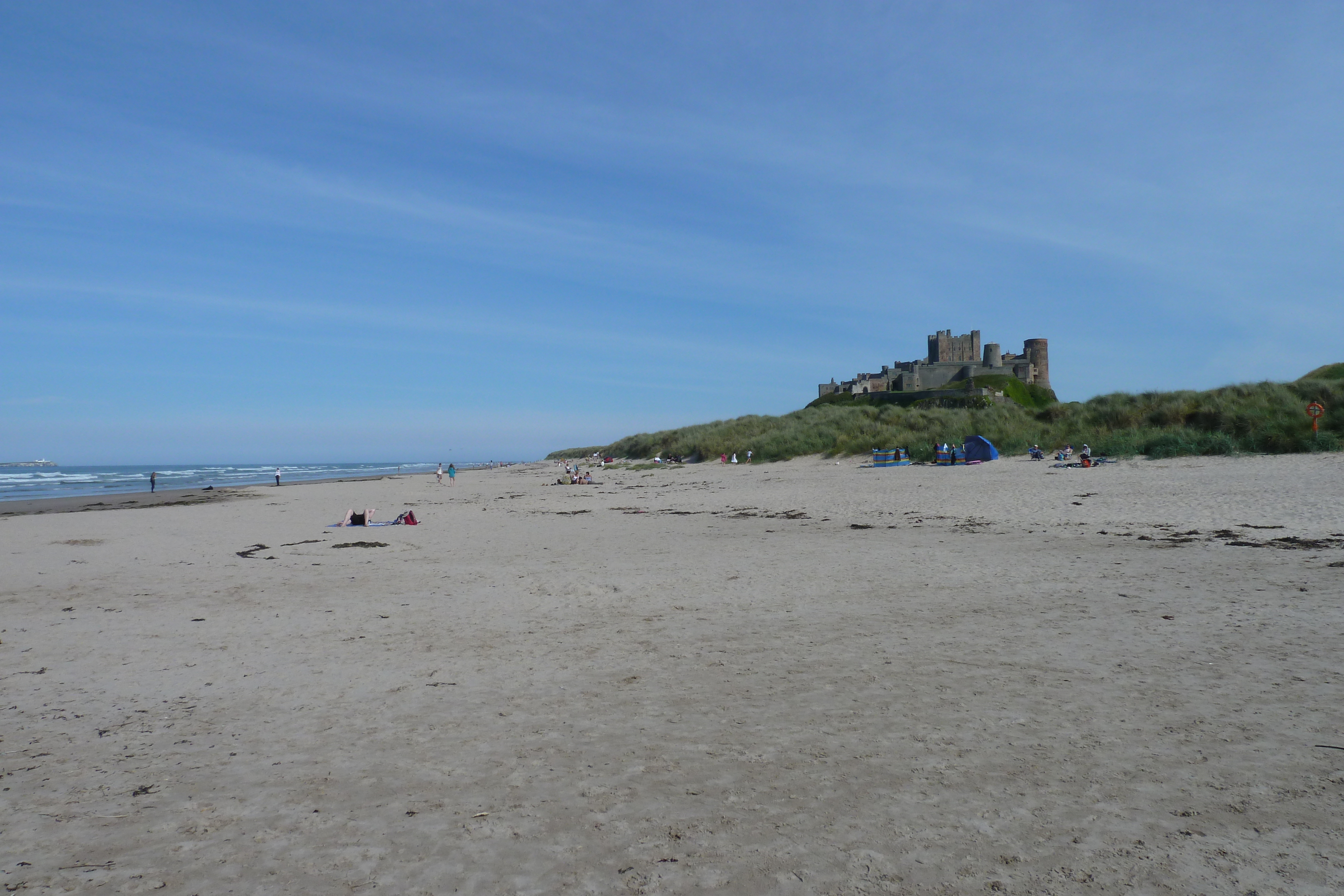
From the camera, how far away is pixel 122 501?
2730cm

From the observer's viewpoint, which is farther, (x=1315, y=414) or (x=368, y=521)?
(x=1315, y=414)

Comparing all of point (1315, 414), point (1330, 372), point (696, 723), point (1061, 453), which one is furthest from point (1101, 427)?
point (696, 723)

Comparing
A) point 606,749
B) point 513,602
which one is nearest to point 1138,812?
point 606,749

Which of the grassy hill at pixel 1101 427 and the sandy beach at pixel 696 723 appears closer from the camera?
the sandy beach at pixel 696 723

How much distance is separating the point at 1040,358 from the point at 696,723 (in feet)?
265

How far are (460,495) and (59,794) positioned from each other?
24.0 meters

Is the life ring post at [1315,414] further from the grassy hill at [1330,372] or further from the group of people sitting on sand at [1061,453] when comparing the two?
the grassy hill at [1330,372]

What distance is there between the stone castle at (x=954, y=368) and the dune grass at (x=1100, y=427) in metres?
30.2

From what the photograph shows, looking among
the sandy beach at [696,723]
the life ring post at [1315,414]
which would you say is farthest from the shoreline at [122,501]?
the life ring post at [1315,414]

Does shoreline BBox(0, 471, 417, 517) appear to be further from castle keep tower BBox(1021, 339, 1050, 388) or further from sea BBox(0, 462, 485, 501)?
castle keep tower BBox(1021, 339, 1050, 388)

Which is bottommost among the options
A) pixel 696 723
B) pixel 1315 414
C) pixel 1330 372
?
pixel 696 723

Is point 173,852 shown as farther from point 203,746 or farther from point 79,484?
point 79,484

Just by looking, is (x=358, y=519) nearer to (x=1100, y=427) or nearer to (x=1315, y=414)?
(x=1315, y=414)

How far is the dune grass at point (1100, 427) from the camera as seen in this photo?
19641 mm
